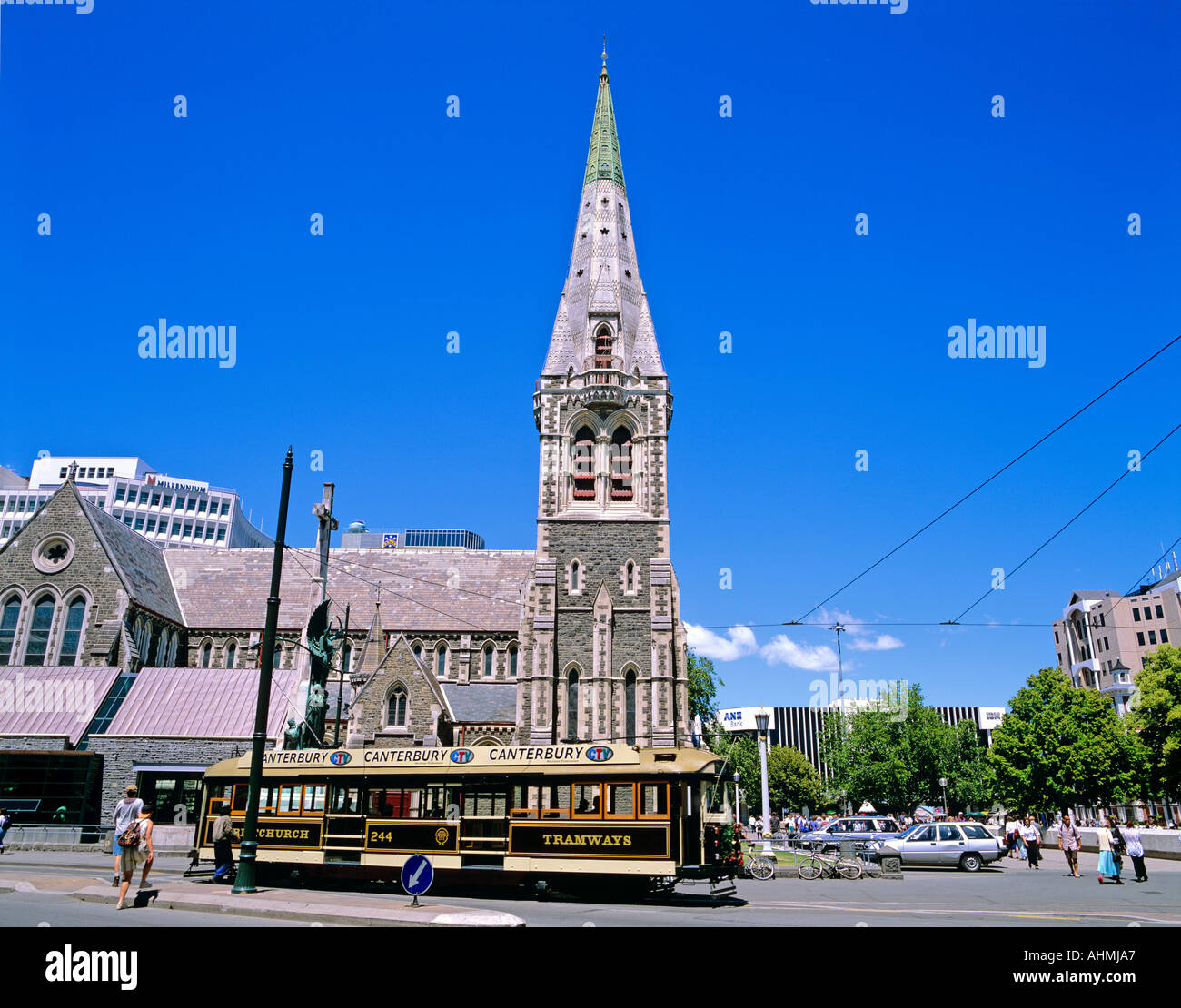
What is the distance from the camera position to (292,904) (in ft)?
47.8

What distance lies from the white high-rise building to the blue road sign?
128 m

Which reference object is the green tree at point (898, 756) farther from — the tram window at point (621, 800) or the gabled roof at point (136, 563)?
the tram window at point (621, 800)

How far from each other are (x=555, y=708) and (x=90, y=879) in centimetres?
2262

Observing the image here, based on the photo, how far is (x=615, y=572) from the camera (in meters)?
41.5

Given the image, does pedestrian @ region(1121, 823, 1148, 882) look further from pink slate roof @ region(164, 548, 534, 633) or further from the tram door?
pink slate roof @ region(164, 548, 534, 633)

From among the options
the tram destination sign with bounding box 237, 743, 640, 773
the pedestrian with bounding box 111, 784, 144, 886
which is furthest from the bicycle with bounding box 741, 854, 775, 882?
the pedestrian with bounding box 111, 784, 144, 886

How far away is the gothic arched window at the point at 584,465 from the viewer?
4381 cm

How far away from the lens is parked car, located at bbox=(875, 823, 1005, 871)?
28.0 meters

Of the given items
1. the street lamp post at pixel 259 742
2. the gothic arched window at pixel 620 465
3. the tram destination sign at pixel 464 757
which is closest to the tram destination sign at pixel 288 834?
the tram destination sign at pixel 464 757

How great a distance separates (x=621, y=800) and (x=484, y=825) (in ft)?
11.4

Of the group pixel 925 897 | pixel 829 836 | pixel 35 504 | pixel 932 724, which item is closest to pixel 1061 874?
pixel 925 897
